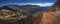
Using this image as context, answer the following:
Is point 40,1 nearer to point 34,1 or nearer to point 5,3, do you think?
point 34,1

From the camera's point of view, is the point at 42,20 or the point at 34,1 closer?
the point at 42,20

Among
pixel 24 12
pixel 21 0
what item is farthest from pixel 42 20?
pixel 21 0

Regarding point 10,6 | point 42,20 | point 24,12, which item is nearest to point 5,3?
point 10,6

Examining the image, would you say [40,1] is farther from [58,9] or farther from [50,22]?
[50,22]

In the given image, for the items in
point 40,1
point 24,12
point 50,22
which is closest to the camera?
point 50,22

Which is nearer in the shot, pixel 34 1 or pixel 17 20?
pixel 17 20

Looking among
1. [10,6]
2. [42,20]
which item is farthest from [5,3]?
[42,20]

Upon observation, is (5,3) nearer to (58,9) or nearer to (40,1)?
(40,1)

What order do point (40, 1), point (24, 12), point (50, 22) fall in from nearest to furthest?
point (50, 22)
point (24, 12)
point (40, 1)
